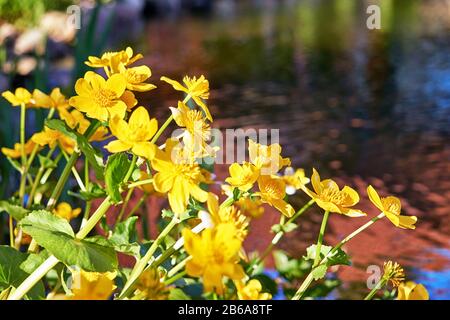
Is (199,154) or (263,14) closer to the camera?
(199,154)

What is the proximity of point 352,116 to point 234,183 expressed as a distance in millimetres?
3314

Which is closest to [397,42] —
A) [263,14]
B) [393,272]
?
[263,14]

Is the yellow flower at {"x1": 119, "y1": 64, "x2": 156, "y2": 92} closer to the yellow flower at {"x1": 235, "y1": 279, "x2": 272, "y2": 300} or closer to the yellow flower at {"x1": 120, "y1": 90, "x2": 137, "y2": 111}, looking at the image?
the yellow flower at {"x1": 120, "y1": 90, "x2": 137, "y2": 111}

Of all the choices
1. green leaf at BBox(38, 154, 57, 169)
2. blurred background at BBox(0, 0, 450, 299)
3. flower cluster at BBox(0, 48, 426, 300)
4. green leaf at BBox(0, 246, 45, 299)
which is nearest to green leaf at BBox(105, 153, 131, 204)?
flower cluster at BBox(0, 48, 426, 300)

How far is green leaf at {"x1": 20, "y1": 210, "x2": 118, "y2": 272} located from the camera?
0.56 meters

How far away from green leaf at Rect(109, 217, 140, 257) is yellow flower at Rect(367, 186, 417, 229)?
21cm

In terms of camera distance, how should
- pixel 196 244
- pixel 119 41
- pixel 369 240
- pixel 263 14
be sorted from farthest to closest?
pixel 263 14 → pixel 119 41 → pixel 369 240 → pixel 196 244

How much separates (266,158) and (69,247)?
19 cm

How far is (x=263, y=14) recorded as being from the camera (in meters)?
9.61

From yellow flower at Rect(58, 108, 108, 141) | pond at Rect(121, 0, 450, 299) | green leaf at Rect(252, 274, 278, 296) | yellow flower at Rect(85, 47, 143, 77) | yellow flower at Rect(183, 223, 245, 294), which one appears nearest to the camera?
yellow flower at Rect(183, 223, 245, 294)

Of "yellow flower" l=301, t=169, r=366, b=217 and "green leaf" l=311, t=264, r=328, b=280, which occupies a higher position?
"yellow flower" l=301, t=169, r=366, b=217

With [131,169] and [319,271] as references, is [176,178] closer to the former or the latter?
[131,169]

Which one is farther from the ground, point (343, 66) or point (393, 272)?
point (393, 272)
